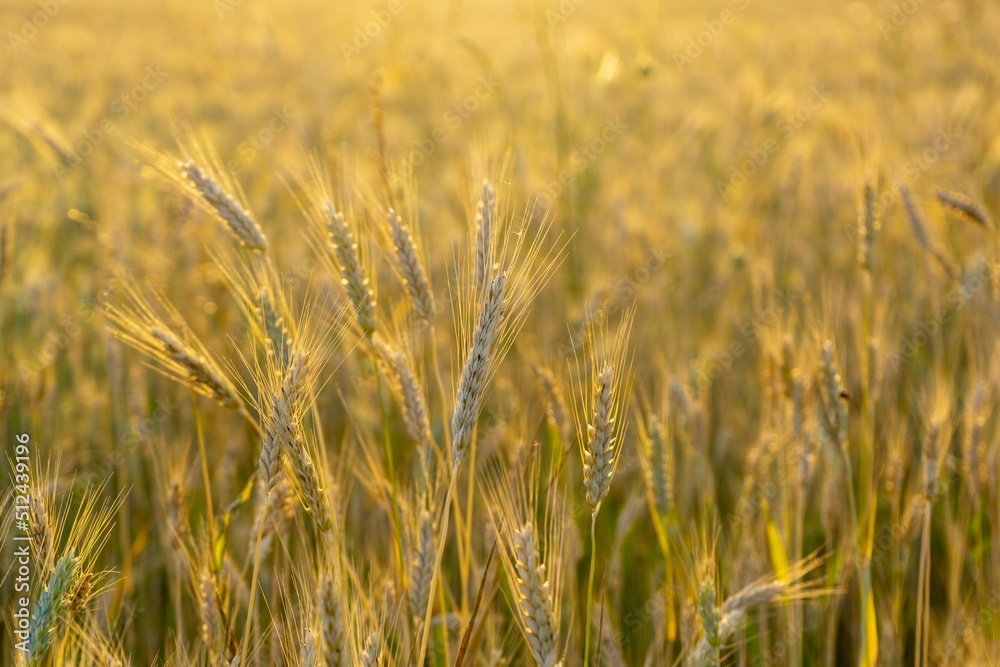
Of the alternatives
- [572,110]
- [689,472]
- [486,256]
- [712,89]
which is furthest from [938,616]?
[712,89]

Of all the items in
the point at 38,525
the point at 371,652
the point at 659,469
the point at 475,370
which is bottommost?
the point at 371,652

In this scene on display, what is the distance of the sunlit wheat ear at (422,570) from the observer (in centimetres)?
121

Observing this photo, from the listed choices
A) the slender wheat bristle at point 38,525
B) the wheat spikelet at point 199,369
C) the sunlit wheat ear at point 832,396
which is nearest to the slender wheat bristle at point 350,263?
the wheat spikelet at point 199,369

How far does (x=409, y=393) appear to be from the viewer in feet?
4.34

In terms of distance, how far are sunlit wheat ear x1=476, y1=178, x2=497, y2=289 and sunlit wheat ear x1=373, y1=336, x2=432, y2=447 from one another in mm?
243

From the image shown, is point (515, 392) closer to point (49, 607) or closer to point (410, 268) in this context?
point (410, 268)

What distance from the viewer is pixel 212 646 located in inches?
50.3

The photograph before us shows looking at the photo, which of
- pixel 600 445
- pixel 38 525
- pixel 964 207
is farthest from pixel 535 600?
pixel 964 207

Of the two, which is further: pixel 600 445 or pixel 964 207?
pixel 964 207

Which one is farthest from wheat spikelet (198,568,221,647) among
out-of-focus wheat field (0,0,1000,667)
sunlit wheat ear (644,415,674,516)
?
sunlit wheat ear (644,415,674,516)

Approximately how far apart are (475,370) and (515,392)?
119 centimetres

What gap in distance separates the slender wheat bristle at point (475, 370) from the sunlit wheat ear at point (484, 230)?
0.10m

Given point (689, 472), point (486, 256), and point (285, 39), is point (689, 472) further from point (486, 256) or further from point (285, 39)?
point (285, 39)

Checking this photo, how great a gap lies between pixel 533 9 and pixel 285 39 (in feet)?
34.9
